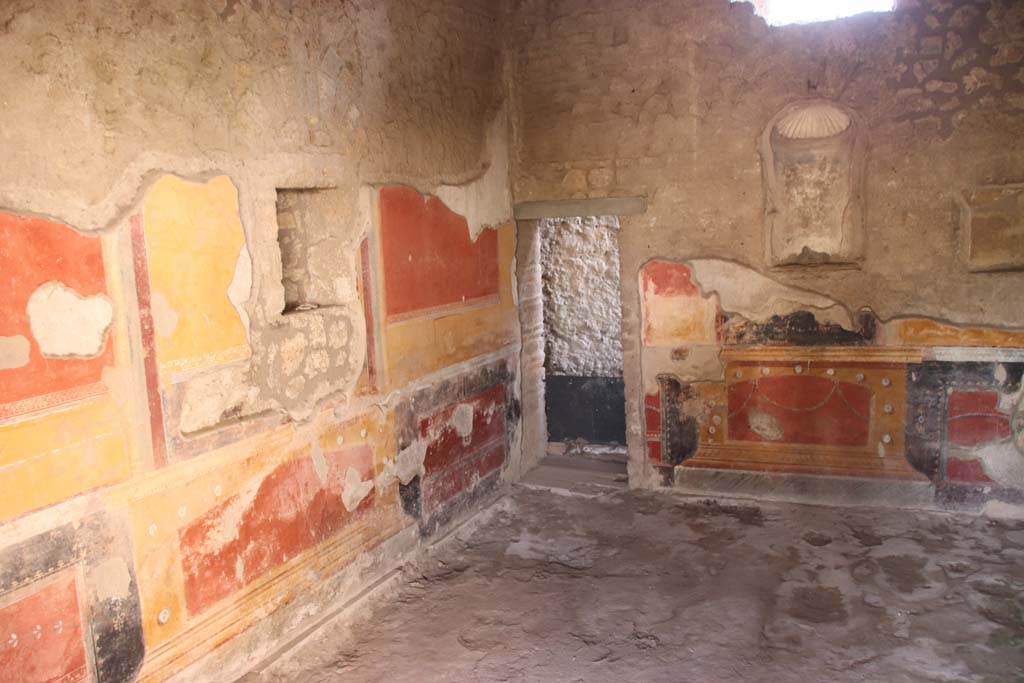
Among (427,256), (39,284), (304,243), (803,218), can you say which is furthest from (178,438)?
(803,218)

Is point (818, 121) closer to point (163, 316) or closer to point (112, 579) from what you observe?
point (163, 316)

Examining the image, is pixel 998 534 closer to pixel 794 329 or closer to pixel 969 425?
pixel 969 425

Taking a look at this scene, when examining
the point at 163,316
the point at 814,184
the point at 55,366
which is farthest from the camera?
the point at 814,184

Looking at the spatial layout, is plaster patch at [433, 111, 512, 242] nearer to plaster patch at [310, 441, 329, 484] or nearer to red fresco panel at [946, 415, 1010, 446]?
plaster patch at [310, 441, 329, 484]

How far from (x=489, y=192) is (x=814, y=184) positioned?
1799 mm

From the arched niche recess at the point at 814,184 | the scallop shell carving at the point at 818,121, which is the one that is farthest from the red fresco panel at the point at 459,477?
the scallop shell carving at the point at 818,121

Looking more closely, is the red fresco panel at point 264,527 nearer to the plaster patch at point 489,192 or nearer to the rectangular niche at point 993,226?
the plaster patch at point 489,192

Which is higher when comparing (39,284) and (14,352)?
(39,284)

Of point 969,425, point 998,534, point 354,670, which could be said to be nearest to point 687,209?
point 969,425

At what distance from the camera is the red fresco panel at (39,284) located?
2.28m

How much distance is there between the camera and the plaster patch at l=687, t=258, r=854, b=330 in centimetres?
456

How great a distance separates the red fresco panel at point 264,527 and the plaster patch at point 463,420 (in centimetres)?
83

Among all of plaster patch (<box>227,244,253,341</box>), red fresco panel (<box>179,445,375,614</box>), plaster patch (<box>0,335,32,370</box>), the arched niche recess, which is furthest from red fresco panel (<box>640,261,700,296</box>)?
plaster patch (<box>0,335,32,370</box>)

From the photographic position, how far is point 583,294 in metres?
6.16
